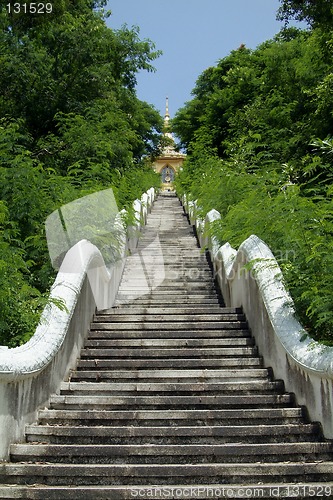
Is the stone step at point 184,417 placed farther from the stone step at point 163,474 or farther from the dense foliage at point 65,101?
the dense foliage at point 65,101

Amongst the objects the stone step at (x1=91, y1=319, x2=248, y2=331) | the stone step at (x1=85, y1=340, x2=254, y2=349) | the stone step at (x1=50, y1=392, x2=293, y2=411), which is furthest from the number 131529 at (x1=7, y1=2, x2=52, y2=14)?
the stone step at (x1=50, y1=392, x2=293, y2=411)

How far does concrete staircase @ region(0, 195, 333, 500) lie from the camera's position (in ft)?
12.8

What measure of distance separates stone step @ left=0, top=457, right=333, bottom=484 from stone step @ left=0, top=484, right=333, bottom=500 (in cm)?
14

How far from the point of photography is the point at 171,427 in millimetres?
4473

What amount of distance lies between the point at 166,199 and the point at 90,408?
20.7 meters

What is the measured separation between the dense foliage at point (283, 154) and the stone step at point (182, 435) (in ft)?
2.94

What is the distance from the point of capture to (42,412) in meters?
4.75

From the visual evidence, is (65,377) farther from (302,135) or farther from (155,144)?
(155,144)

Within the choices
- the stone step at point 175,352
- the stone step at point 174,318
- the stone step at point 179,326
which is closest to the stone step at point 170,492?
the stone step at point 175,352

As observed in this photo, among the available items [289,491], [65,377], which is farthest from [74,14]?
[289,491]

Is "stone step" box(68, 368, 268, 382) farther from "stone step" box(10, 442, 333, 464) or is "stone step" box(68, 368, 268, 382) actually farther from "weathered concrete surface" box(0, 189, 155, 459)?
"stone step" box(10, 442, 333, 464)

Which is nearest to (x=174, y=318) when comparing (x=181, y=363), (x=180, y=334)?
(x=180, y=334)

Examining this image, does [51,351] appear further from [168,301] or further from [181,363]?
[168,301]

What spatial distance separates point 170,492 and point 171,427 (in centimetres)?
76
